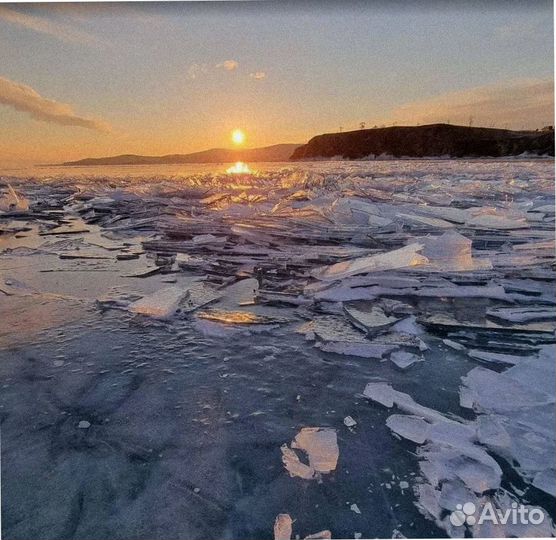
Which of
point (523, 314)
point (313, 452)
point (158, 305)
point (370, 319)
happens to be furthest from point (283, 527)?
point (523, 314)

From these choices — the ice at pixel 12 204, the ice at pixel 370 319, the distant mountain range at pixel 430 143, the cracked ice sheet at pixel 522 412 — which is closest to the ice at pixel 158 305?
the ice at pixel 370 319

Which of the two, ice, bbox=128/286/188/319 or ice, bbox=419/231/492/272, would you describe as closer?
ice, bbox=128/286/188/319

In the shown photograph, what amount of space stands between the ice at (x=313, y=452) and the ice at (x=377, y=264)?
6.04 ft

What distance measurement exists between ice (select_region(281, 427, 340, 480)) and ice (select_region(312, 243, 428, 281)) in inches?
72.4

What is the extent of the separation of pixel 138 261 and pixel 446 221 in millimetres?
4623

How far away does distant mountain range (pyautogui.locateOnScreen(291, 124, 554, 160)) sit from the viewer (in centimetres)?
4241

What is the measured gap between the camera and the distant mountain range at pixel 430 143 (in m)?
42.4

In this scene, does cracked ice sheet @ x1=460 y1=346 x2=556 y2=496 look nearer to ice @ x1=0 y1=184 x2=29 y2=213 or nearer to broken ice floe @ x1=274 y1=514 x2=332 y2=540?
broken ice floe @ x1=274 y1=514 x2=332 y2=540

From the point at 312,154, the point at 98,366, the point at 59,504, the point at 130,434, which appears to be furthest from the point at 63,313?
the point at 312,154

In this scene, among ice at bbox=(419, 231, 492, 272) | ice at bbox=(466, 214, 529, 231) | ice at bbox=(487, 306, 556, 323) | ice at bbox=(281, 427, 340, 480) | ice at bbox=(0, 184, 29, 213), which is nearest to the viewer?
ice at bbox=(281, 427, 340, 480)

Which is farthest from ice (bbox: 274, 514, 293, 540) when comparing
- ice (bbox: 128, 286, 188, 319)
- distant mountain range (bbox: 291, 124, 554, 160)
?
distant mountain range (bbox: 291, 124, 554, 160)

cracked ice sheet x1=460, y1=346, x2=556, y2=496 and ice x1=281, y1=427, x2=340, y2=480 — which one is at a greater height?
ice x1=281, y1=427, x2=340, y2=480

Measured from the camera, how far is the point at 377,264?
3.18 m

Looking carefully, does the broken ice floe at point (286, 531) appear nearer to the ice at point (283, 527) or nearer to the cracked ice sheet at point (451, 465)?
the ice at point (283, 527)
